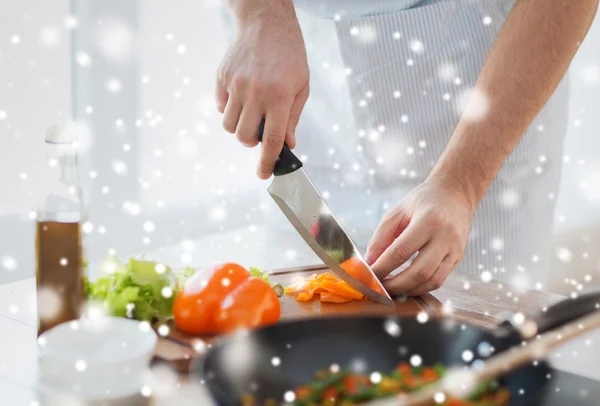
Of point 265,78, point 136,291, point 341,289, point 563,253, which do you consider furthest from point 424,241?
point 563,253

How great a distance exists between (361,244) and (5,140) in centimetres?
94

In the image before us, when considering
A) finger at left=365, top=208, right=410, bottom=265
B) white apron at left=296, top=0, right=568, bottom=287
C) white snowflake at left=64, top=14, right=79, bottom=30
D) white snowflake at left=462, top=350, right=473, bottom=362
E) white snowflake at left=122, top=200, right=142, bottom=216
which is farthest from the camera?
white snowflake at left=122, top=200, right=142, bottom=216

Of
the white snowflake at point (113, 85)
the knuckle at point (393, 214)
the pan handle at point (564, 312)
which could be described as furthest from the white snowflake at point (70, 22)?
the pan handle at point (564, 312)

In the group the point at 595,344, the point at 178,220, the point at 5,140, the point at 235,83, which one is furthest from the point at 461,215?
the point at 178,220

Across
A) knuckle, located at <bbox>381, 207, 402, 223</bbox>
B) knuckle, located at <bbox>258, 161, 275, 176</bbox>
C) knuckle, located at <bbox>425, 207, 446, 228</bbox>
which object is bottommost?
knuckle, located at <bbox>381, 207, 402, 223</bbox>

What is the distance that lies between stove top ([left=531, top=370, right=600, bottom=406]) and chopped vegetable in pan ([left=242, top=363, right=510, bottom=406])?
42 mm

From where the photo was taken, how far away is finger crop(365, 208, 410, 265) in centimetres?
123

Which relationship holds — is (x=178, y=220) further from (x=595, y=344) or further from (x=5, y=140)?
(x=595, y=344)

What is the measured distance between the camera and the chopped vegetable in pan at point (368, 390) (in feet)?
2.28

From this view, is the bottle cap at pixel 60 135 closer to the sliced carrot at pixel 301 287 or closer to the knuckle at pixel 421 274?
the sliced carrot at pixel 301 287

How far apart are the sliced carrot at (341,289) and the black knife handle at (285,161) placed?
186 millimetres

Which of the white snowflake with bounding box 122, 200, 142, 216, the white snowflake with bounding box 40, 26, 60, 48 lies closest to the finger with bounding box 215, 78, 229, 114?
the white snowflake with bounding box 40, 26, 60, 48

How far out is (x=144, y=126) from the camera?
88.7 inches

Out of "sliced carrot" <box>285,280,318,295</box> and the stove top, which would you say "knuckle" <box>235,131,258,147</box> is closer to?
"sliced carrot" <box>285,280,318,295</box>
